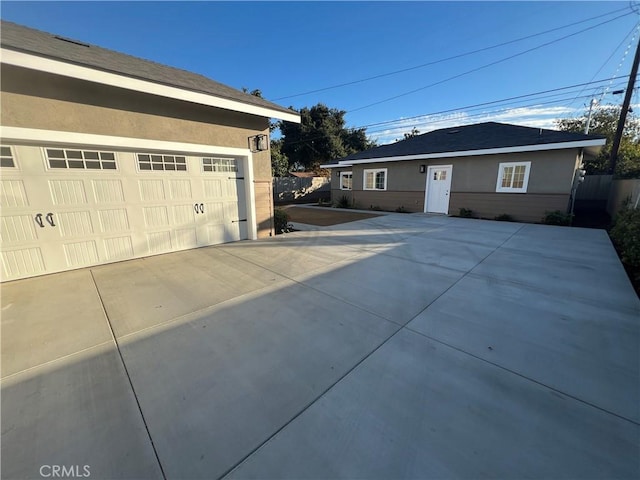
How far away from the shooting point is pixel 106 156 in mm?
4695

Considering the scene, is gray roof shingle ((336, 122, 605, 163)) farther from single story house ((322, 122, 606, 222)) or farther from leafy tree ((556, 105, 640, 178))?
leafy tree ((556, 105, 640, 178))

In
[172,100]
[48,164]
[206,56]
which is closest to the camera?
[48,164]

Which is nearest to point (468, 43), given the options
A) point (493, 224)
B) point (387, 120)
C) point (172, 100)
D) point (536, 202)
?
point (387, 120)

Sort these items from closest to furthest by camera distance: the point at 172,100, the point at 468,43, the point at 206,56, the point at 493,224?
the point at 172,100
the point at 493,224
the point at 206,56
the point at 468,43

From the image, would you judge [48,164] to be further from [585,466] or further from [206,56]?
[206,56]

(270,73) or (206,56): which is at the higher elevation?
(270,73)

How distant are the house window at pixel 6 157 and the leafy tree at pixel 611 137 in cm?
1957

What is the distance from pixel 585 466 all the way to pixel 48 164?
7034 millimetres

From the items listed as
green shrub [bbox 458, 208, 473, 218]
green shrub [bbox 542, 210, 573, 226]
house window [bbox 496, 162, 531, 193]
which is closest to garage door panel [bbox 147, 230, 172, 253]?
green shrub [bbox 458, 208, 473, 218]

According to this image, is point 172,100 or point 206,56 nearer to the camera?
point 172,100

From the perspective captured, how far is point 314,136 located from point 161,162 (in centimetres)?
2039

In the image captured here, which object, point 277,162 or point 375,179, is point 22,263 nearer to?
point 375,179

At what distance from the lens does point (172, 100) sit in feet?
16.9

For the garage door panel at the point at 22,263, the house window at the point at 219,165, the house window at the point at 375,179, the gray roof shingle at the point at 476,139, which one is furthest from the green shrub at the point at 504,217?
the garage door panel at the point at 22,263
